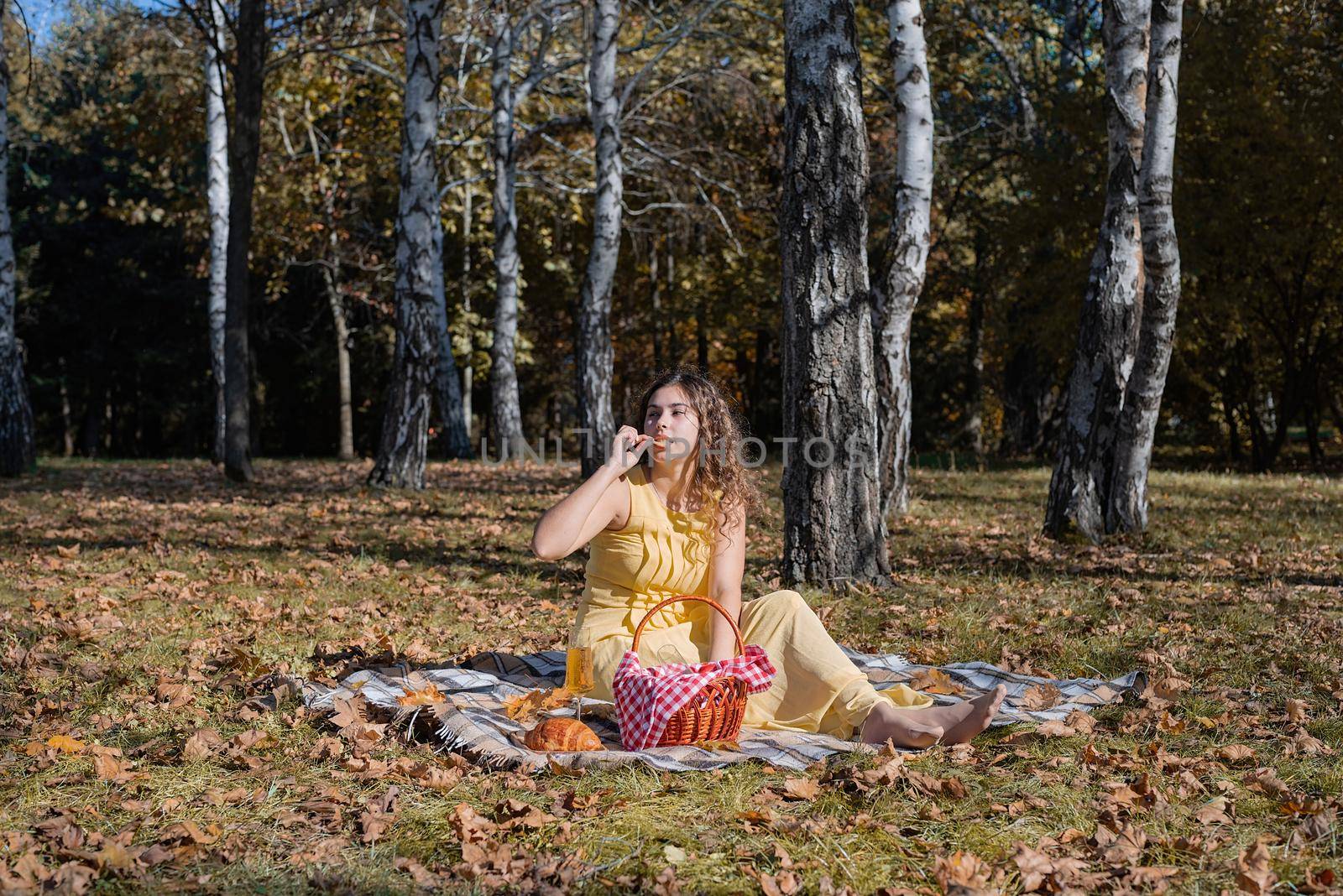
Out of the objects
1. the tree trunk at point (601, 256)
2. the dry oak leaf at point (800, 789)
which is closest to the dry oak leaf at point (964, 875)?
the dry oak leaf at point (800, 789)

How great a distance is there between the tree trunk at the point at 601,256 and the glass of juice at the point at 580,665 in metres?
9.33

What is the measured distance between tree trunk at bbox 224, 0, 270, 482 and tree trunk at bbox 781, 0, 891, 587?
8249 mm

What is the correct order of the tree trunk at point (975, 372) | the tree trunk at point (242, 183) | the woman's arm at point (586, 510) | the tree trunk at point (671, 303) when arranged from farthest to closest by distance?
1. the tree trunk at point (671, 303)
2. the tree trunk at point (975, 372)
3. the tree trunk at point (242, 183)
4. the woman's arm at point (586, 510)

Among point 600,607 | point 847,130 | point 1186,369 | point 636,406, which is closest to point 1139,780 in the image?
point 600,607

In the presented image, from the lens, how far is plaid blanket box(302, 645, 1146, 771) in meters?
4.02

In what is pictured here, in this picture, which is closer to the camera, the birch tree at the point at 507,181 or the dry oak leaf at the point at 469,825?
the dry oak leaf at the point at 469,825

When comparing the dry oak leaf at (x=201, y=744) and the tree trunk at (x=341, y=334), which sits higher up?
the tree trunk at (x=341, y=334)

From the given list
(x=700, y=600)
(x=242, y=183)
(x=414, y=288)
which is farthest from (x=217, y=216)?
(x=700, y=600)

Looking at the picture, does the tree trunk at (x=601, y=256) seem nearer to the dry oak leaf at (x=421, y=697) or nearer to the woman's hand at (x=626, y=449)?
the dry oak leaf at (x=421, y=697)

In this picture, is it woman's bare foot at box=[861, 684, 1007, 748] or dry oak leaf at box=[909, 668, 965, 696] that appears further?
dry oak leaf at box=[909, 668, 965, 696]

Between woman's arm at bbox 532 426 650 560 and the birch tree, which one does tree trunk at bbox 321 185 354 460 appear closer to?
the birch tree

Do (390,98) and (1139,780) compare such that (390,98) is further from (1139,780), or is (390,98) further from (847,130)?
(1139,780)

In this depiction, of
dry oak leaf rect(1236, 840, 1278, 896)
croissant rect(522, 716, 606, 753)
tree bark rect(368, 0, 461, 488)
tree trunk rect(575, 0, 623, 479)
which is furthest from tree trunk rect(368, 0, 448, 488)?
dry oak leaf rect(1236, 840, 1278, 896)

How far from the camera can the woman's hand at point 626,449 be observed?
14.7ft
